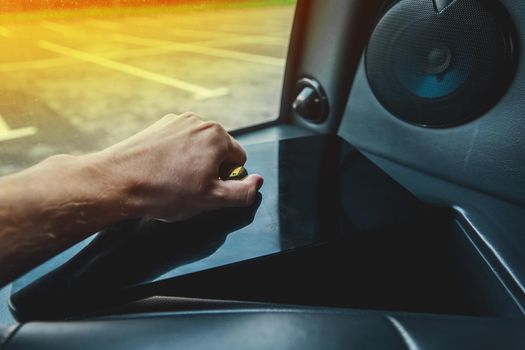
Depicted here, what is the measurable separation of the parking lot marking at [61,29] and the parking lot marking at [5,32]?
0.06 metres

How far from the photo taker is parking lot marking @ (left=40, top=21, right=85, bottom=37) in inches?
29.0

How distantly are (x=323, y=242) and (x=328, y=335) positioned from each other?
0.19 meters

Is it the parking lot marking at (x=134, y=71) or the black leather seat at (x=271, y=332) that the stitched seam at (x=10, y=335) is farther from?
the parking lot marking at (x=134, y=71)

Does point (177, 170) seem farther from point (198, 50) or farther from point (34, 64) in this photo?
point (198, 50)

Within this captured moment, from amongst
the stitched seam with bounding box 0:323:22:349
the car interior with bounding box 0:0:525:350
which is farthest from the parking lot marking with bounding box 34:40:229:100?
the stitched seam with bounding box 0:323:22:349

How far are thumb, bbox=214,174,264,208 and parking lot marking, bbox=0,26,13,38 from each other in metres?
0.45

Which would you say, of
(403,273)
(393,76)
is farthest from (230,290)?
(393,76)

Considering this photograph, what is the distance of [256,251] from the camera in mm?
505

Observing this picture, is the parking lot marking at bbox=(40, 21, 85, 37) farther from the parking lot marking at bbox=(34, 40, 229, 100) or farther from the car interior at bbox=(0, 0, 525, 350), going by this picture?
the car interior at bbox=(0, 0, 525, 350)

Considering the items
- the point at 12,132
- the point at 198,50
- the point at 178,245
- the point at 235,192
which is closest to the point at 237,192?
the point at 235,192

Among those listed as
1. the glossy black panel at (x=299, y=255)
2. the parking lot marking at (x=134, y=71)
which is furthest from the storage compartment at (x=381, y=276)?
the parking lot marking at (x=134, y=71)

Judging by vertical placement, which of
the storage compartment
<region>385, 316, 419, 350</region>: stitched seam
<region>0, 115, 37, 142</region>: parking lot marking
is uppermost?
<region>385, 316, 419, 350</region>: stitched seam

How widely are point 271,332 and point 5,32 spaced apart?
2.15 ft

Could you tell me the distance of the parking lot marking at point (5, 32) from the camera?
0.66 meters
